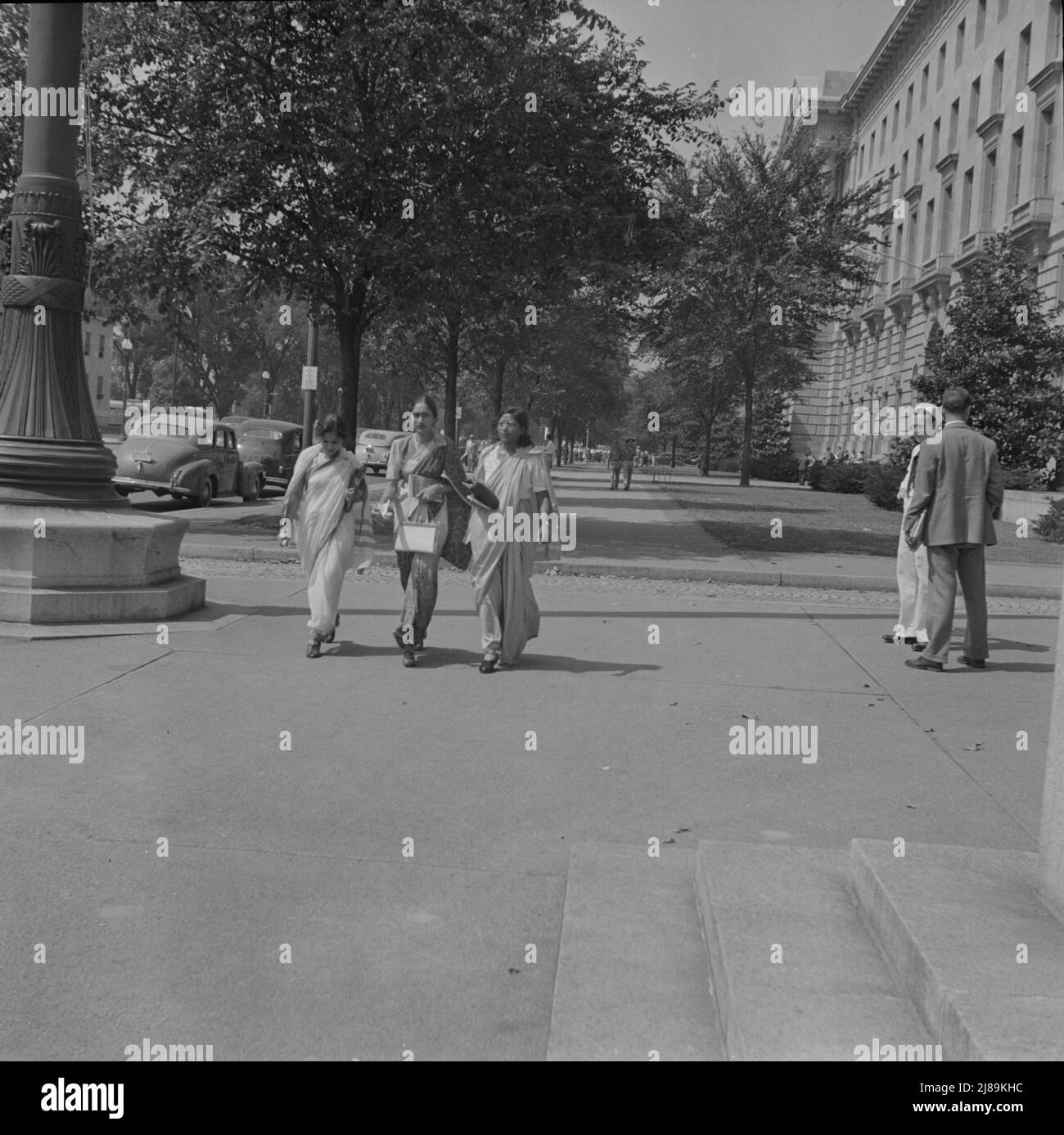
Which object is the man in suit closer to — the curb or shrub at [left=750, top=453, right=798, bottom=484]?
the curb

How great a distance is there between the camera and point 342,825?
500 centimetres

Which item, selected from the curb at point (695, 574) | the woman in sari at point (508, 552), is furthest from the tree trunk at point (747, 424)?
the woman in sari at point (508, 552)

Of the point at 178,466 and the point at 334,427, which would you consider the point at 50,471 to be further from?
the point at 178,466

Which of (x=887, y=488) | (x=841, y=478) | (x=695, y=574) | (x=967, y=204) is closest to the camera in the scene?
(x=695, y=574)

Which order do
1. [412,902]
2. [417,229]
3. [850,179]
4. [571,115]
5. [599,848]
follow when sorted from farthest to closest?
[850,179] < [571,115] < [417,229] < [599,848] < [412,902]

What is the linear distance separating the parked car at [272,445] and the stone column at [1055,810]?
2858 cm

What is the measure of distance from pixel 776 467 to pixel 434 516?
59.9 m

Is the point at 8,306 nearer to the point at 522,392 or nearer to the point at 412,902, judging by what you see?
the point at 412,902

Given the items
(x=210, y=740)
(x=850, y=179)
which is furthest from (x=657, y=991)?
(x=850, y=179)

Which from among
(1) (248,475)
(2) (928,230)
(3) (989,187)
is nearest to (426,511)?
(1) (248,475)

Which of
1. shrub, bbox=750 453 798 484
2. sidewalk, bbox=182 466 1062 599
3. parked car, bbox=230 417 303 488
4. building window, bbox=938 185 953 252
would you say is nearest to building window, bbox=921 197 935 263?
building window, bbox=938 185 953 252

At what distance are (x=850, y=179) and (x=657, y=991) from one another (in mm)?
76620

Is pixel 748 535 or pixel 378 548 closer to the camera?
pixel 378 548

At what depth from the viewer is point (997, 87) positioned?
4644 centimetres
